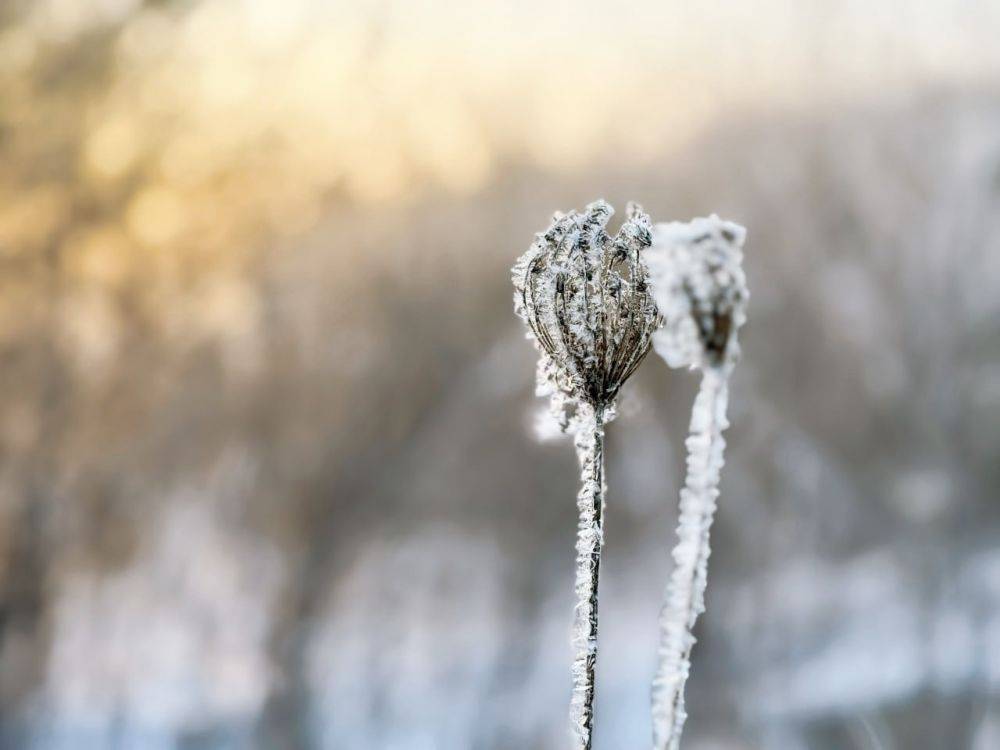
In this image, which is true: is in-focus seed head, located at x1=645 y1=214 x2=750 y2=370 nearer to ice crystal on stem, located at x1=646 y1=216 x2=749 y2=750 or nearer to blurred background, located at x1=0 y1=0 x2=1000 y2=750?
ice crystal on stem, located at x1=646 y1=216 x2=749 y2=750

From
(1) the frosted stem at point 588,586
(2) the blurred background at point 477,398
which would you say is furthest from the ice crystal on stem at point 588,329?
(2) the blurred background at point 477,398

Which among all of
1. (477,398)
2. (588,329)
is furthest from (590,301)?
(477,398)

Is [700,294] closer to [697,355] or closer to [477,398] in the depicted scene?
[697,355]

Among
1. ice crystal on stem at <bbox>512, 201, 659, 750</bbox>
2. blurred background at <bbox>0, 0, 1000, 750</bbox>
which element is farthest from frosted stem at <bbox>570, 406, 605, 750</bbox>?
→ blurred background at <bbox>0, 0, 1000, 750</bbox>

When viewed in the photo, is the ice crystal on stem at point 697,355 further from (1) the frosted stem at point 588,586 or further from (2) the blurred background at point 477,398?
(2) the blurred background at point 477,398

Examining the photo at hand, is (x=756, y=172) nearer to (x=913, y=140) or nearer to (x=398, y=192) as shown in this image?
(x=913, y=140)

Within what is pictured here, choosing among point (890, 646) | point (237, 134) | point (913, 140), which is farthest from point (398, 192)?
point (890, 646)
